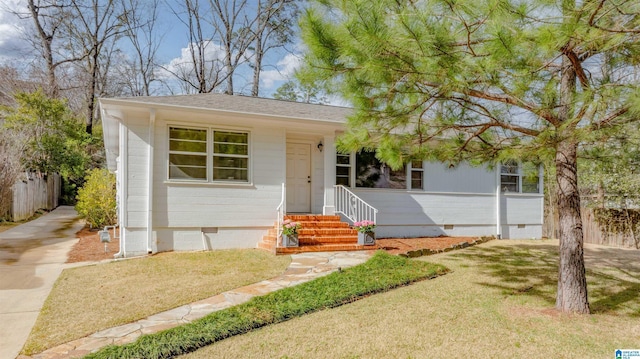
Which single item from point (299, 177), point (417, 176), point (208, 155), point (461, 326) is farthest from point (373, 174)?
point (461, 326)

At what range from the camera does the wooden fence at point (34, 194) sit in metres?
13.9

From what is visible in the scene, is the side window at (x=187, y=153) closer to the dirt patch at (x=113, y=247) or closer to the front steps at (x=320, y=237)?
the front steps at (x=320, y=237)

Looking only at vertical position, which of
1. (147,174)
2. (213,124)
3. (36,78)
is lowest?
(147,174)

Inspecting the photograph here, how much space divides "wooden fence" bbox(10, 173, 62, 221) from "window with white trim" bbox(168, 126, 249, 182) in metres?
9.46

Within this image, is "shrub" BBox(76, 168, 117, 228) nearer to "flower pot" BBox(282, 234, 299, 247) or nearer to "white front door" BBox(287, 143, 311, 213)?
"white front door" BBox(287, 143, 311, 213)

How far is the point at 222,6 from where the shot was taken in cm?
2228

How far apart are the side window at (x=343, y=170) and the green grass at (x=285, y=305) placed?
11.0 feet

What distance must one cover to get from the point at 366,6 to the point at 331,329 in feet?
10.2

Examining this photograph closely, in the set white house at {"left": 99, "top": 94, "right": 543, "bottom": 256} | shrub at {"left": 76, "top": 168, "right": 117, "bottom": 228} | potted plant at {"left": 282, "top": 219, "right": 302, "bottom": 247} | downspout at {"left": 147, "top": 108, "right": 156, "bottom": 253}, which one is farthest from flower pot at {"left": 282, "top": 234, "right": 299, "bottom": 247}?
shrub at {"left": 76, "top": 168, "right": 117, "bottom": 228}

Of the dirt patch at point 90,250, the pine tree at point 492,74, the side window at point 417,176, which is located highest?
the pine tree at point 492,74

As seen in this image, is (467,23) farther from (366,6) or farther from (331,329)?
(331,329)

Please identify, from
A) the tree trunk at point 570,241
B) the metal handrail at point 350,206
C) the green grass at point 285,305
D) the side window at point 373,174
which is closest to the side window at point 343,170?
the side window at point 373,174

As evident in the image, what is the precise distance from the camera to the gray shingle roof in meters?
7.92

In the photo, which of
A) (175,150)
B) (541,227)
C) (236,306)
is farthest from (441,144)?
(541,227)
